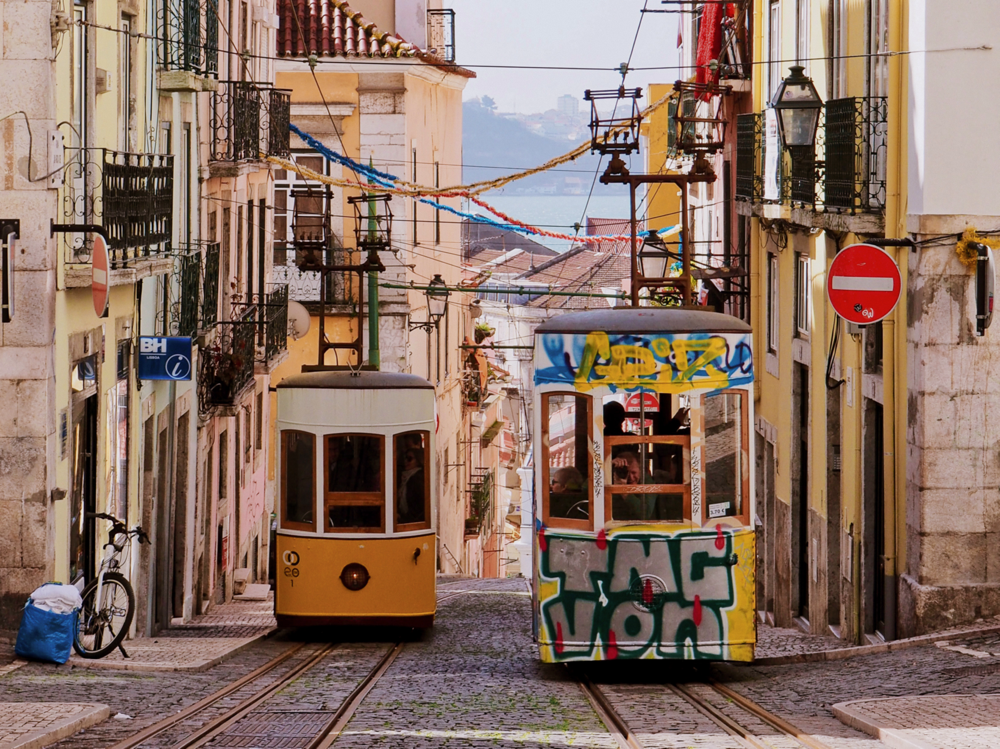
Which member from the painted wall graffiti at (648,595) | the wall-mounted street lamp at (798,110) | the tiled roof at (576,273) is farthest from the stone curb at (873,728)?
the tiled roof at (576,273)

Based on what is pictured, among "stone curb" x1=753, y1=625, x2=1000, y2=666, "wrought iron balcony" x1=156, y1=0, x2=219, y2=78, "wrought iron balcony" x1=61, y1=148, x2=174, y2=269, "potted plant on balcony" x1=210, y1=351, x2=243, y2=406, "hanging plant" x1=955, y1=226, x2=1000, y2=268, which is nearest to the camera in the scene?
"stone curb" x1=753, y1=625, x2=1000, y2=666

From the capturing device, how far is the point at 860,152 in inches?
586

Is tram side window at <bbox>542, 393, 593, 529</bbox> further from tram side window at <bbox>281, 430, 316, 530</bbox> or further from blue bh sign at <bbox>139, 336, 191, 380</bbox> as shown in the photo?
blue bh sign at <bbox>139, 336, 191, 380</bbox>

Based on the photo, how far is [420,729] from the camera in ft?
30.8

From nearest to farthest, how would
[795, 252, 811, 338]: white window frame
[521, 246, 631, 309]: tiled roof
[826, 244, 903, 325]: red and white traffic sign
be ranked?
[826, 244, 903, 325]: red and white traffic sign < [795, 252, 811, 338]: white window frame < [521, 246, 631, 309]: tiled roof

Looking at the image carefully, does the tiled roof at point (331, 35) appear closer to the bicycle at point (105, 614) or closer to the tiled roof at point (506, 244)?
the bicycle at point (105, 614)

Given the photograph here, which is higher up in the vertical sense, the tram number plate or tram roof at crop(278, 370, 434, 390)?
tram roof at crop(278, 370, 434, 390)

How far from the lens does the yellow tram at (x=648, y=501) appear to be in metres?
11.7

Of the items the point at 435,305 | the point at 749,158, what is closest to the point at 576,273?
the point at 435,305

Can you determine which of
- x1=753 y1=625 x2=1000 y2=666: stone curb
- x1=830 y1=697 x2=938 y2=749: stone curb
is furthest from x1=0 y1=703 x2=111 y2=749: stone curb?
x1=753 y1=625 x2=1000 y2=666: stone curb

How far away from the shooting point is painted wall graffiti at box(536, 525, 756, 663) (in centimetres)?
1171

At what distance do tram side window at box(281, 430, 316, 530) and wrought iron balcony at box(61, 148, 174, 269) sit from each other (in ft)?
7.45

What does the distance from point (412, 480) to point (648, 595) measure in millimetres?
4460

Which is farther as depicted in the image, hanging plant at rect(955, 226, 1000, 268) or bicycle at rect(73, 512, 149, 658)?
hanging plant at rect(955, 226, 1000, 268)
